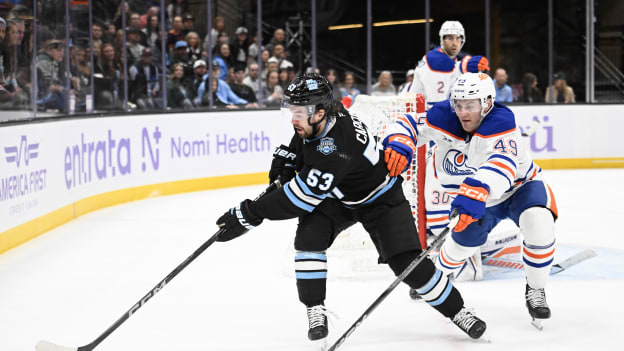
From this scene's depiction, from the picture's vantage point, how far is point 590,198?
7.40 metres

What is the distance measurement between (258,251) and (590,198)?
362cm

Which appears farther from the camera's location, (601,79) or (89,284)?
(601,79)

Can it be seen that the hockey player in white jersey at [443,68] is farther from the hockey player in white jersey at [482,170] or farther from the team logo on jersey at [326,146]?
the team logo on jersey at [326,146]

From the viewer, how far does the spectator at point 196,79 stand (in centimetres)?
900

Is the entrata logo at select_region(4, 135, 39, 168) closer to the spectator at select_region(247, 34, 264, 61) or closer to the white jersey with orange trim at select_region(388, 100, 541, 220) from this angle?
the white jersey with orange trim at select_region(388, 100, 541, 220)

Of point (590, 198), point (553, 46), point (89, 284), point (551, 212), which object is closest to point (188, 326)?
point (89, 284)

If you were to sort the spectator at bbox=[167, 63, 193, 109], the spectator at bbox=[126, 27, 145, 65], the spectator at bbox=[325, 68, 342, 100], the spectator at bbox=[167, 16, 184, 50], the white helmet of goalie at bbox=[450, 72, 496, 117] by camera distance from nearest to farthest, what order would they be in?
the white helmet of goalie at bbox=[450, 72, 496, 117] → the spectator at bbox=[126, 27, 145, 65] → the spectator at bbox=[167, 63, 193, 109] → the spectator at bbox=[167, 16, 184, 50] → the spectator at bbox=[325, 68, 342, 100]

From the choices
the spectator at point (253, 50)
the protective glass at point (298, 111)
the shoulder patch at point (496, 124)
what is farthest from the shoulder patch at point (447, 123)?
the spectator at point (253, 50)

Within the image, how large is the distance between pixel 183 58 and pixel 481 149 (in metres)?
6.29

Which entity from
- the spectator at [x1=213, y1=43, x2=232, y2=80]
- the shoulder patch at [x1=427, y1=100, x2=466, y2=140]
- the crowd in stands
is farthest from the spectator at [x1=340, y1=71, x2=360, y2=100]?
the shoulder patch at [x1=427, y1=100, x2=466, y2=140]

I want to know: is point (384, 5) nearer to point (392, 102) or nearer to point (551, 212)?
point (392, 102)

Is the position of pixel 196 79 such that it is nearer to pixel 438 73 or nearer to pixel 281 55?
pixel 281 55

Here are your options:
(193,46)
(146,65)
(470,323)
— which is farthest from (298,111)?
(193,46)

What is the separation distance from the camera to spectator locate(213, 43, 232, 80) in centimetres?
937
